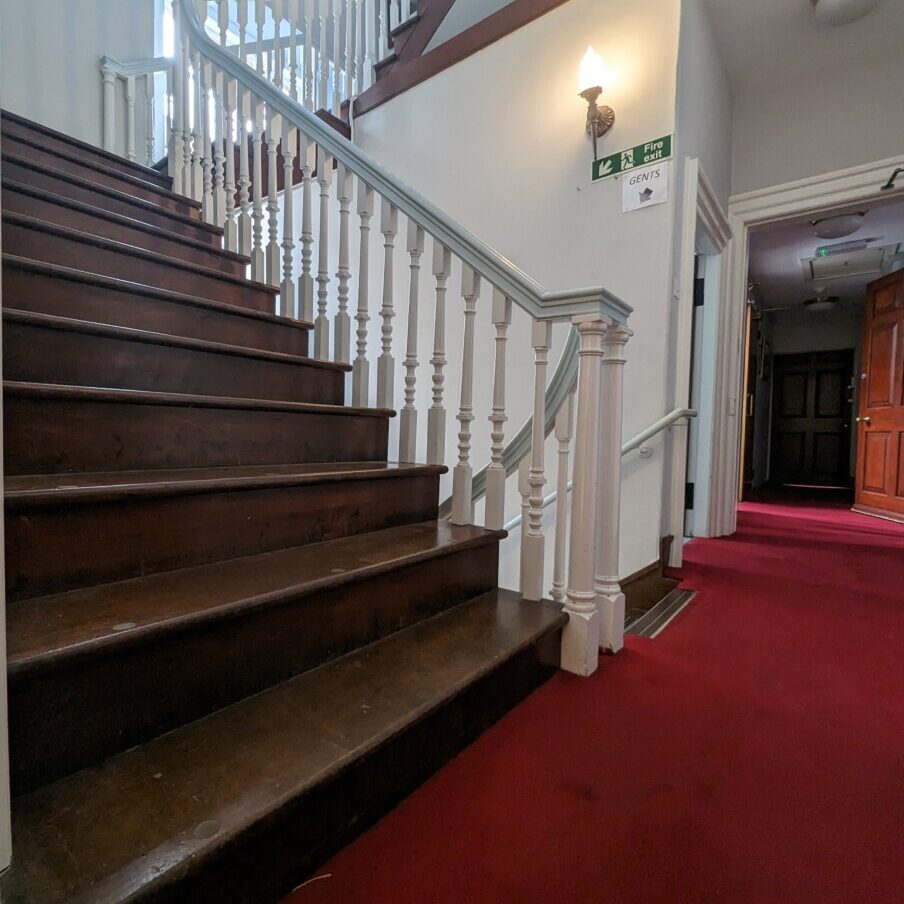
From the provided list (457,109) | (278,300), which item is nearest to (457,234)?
(278,300)

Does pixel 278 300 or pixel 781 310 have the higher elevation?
pixel 781 310

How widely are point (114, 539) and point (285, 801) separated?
542mm

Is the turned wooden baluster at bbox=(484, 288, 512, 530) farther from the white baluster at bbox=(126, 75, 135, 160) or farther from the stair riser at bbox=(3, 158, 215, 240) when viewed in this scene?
the white baluster at bbox=(126, 75, 135, 160)

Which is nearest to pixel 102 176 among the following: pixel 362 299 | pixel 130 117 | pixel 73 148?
pixel 73 148

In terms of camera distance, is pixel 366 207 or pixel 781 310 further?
pixel 781 310

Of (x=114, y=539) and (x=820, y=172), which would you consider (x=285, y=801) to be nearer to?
(x=114, y=539)

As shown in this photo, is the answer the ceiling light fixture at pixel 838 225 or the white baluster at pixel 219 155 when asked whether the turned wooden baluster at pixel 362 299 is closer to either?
the white baluster at pixel 219 155

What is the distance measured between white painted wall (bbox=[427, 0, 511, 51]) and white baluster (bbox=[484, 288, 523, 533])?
2398 millimetres

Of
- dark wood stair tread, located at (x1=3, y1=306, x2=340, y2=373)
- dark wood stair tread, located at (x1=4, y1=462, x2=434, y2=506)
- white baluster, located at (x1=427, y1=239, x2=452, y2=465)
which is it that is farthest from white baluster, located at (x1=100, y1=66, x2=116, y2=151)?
dark wood stair tread, located at (x1=4, y1=462, x2=434, y2=506)

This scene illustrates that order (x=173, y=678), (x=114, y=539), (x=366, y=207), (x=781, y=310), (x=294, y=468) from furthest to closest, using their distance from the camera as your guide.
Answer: (x=781, y=310)
(x=366, y=207)
(x=294, y=468)
(x=114, y=539)
(x=173, y=678)

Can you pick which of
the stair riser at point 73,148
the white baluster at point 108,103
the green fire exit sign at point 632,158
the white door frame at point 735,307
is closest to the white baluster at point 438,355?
the green fire exit sign at point 632,158

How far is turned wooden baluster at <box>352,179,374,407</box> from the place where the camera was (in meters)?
1.80

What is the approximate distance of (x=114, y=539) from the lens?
897 mm

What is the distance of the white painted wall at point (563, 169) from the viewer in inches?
84.8
